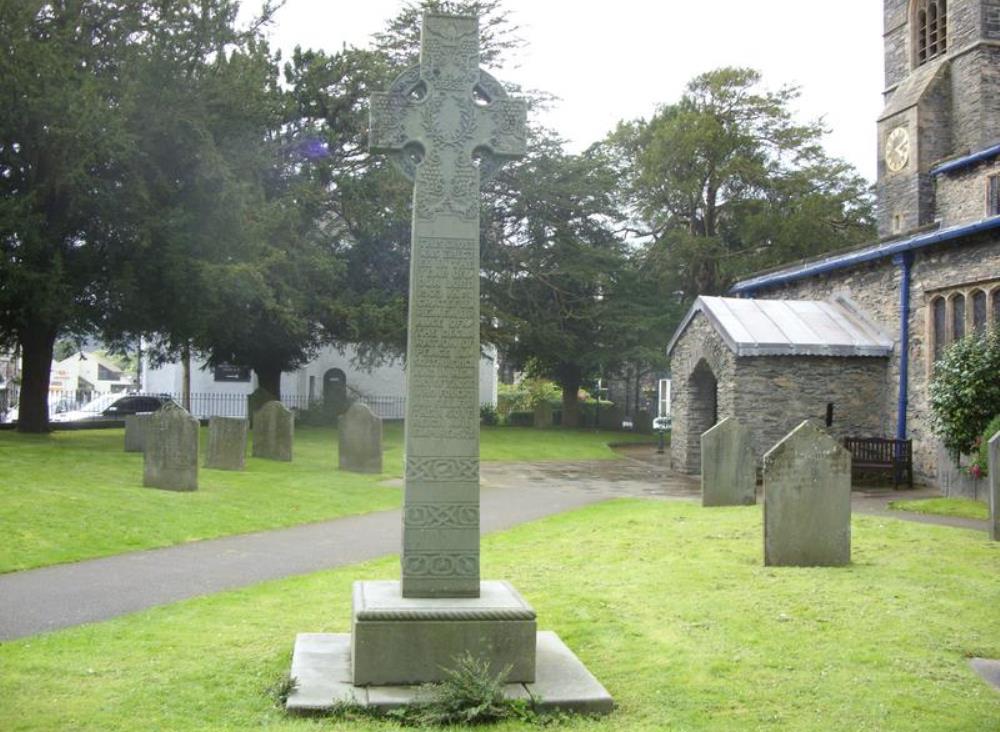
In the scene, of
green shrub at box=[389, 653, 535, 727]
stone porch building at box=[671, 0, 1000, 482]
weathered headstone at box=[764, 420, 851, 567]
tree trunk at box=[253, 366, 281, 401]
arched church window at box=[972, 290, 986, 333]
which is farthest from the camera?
tree trunk at box=[253, 366, 281, 401]

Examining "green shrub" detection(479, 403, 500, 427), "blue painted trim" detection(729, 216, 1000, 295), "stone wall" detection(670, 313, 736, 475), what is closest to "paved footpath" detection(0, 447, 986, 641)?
"stone wall" detection(670, 313, 736, 475)

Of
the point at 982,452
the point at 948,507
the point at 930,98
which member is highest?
the point at 930,98

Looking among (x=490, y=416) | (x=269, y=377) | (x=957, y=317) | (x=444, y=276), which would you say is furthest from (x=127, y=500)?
(x=490, y=416)

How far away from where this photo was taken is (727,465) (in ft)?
49.1

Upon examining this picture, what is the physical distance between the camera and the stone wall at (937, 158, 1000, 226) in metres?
26.9

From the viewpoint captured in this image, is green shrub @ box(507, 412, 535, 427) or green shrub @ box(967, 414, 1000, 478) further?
green shrub @ box(507, 412, 535, 427)

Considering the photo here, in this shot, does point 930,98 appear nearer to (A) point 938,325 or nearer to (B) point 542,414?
(A) point 938,325

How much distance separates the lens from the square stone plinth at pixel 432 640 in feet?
18.3

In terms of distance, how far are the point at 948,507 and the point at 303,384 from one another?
3719 cm

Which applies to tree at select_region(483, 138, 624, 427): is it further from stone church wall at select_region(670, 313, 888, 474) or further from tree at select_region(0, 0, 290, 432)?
stone church wall at select_region(670, 313, 888, 474)

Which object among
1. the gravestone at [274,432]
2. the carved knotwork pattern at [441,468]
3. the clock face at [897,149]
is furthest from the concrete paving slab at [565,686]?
the clock face at [897,149]

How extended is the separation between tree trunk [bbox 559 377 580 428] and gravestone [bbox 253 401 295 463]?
80.4 feet

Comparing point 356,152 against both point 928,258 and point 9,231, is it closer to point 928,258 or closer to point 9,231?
point 9,231

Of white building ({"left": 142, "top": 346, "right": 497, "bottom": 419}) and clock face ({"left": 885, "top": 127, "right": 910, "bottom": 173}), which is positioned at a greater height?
clock face ({"left": 885, "top": 127, "right": 910, "bottom": 173})
